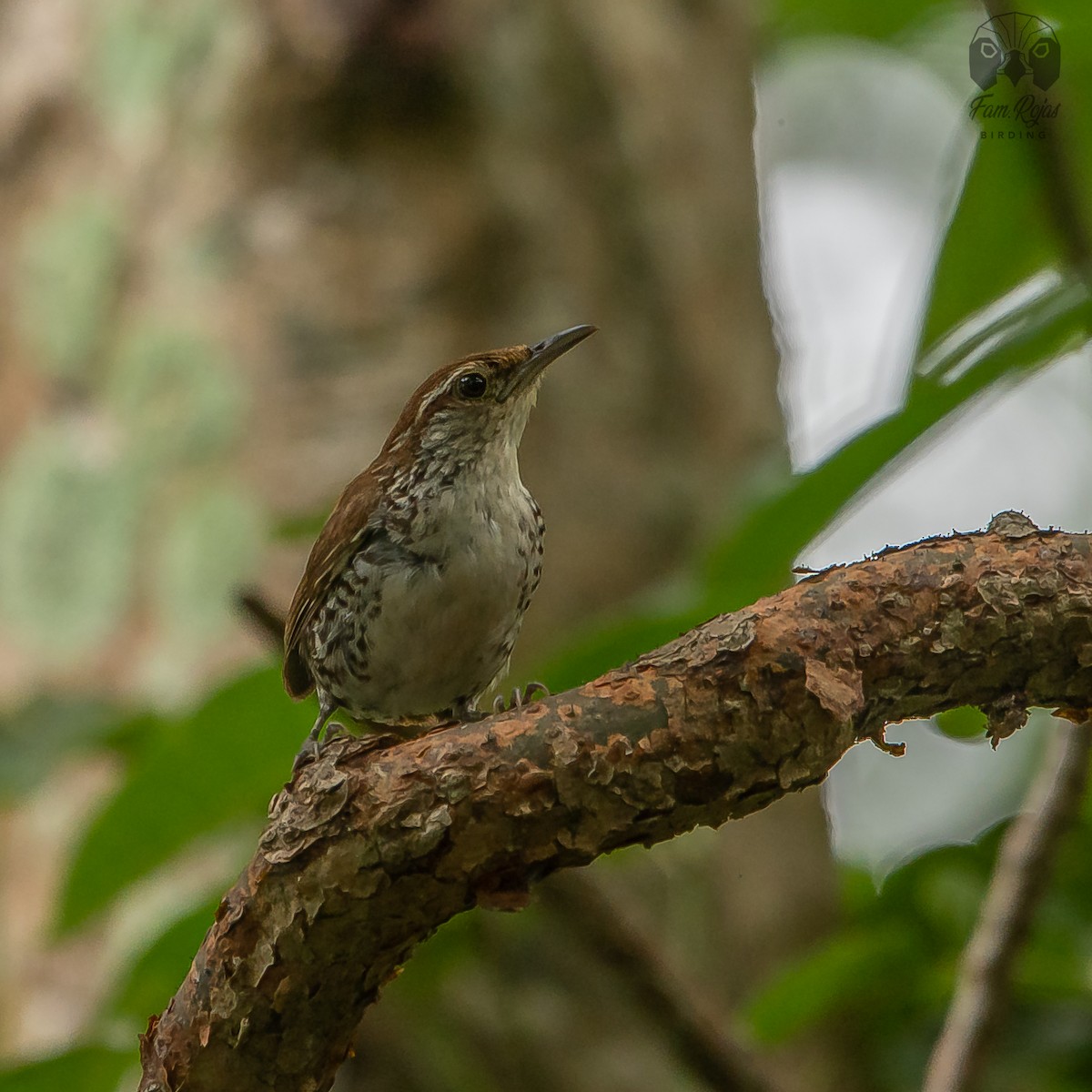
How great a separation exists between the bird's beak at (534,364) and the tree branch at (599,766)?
1917mm

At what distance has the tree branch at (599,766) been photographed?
2.14 meters

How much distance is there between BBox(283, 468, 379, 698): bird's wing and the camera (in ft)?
12.5

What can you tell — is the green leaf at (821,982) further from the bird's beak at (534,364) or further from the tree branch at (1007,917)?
the bird's beak at (534,364)

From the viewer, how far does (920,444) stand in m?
2.76

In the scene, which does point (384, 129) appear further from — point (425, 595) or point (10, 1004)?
point (10, 1004)

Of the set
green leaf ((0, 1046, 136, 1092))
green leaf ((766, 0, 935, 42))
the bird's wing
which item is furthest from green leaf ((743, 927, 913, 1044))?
green leaf ((766, 0, 935, 42))

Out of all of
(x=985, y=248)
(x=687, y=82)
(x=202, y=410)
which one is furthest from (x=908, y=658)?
(x=687, y=82)

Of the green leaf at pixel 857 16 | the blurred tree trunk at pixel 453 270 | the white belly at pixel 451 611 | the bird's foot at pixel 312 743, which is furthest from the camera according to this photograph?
the green leaf at pixel 857 16

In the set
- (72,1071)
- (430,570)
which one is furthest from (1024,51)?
(72,1071)

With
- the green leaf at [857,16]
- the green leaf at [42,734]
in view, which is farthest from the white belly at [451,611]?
the green leaf at [857,16]

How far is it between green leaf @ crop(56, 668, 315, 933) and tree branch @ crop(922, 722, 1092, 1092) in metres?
1.55

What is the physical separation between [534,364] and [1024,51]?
4.76ft

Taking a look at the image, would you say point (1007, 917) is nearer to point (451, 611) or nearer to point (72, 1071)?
point (451, 611)

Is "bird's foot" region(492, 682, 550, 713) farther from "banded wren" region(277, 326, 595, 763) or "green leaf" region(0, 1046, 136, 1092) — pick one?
"green leaf" region(0, 1046, 136, 1092)
